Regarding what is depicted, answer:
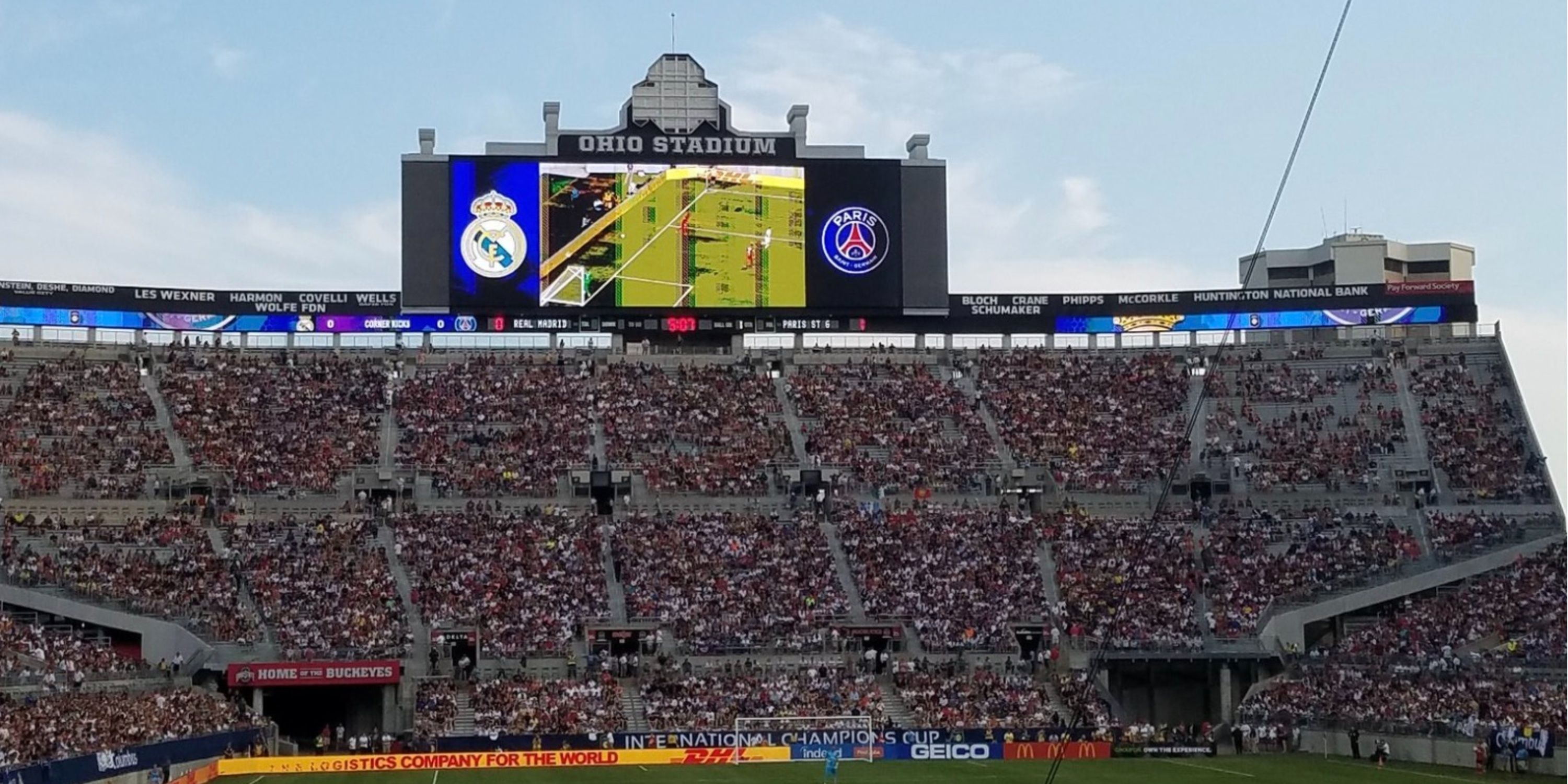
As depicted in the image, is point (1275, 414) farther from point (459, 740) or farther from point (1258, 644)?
point (459, 740)

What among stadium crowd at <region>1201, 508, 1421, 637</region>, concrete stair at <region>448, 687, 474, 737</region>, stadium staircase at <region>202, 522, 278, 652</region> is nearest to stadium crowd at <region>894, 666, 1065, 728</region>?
stadium crowd at <region>1201, 508, 1421, 637</region>

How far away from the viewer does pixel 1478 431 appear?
71.5 metres

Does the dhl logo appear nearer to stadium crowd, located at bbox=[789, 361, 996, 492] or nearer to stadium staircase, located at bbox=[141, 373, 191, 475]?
stadium crowd, located at bbox=[789, 361, 996, 492]

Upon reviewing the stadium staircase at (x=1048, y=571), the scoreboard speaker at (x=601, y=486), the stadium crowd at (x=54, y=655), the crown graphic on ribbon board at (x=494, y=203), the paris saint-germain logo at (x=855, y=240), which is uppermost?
the crown graphic on ribbon board at (x=494, y=203)

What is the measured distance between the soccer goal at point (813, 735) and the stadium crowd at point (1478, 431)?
27.2 meters

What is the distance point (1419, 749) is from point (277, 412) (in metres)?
42.4

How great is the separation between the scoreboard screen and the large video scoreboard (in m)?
0.06

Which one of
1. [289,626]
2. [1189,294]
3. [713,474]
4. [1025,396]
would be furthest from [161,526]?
[1189,294]

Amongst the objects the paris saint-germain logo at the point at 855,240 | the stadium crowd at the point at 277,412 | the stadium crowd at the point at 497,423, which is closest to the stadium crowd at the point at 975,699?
the stadium crowd at the point at 497,423

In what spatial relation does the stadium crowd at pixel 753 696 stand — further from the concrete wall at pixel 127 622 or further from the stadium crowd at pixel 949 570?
the concrete wall at pixel 127 622

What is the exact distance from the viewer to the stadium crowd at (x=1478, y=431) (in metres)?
68.6

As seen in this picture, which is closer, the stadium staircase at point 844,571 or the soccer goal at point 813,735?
the soccer goal at point 813,735

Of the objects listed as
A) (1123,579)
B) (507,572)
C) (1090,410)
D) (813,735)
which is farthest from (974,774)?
(1090,410)

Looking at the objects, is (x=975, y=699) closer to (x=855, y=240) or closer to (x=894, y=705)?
(x=894, y=705)
